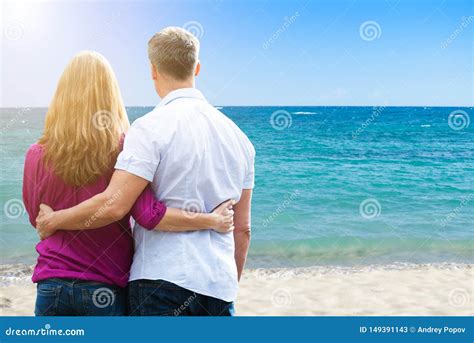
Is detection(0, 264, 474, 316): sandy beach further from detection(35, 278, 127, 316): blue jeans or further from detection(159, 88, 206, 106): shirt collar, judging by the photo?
detection(159, 88, 206, 106): shirt collar

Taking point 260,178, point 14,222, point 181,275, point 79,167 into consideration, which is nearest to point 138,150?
point 79,167

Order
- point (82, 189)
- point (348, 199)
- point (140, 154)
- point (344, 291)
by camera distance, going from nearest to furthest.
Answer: point (140, 154) < point (82, 189) < point (344, 291) < point (348, 199)

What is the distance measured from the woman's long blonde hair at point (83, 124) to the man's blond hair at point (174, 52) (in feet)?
0.59

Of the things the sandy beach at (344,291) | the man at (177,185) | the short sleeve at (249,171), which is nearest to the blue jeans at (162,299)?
the man at (177,185)

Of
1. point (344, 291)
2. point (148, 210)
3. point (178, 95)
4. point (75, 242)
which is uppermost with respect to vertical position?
point (178, 95)

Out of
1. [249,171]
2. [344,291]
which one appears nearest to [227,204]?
[249,171]

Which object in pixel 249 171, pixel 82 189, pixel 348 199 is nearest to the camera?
pixel 82 189

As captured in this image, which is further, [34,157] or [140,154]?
[34,157]

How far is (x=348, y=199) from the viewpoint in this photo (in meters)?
12.6

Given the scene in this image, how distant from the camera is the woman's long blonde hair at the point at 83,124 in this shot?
1.97 metres

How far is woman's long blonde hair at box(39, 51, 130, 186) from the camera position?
1.97m

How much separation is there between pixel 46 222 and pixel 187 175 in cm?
50

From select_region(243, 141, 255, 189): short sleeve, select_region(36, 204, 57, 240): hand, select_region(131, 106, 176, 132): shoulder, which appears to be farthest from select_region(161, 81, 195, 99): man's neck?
select_region(36, 204, 57, 240): hand

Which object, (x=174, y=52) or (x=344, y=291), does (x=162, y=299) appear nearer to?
(x=174, y=52)
